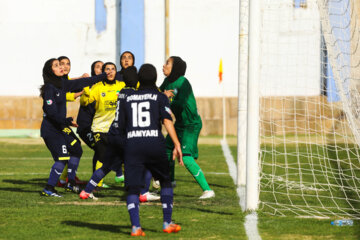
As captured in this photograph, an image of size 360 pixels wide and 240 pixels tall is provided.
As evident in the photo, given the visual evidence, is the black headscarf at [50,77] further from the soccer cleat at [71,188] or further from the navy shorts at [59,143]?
the soccer cleat at [71,188]

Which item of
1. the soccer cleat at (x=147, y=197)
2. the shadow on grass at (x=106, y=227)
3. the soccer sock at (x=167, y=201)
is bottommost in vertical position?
the soccer cleat at (x=147, y=197)

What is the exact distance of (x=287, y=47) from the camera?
23.2 meters

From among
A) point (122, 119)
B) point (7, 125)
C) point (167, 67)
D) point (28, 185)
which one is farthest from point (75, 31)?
point (122, 119)

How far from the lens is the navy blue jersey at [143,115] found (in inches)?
280

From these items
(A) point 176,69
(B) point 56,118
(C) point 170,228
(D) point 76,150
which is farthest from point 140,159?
(D) point 76,150

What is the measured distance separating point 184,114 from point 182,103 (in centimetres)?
18

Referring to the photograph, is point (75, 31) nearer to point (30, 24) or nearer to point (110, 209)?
point (30, 24)

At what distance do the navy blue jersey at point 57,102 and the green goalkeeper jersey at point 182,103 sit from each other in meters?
1.12

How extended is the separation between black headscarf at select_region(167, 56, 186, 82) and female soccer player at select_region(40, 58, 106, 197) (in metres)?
1.07

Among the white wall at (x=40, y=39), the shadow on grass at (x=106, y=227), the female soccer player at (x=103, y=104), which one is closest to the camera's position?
the shadow on grass at (x=106, y=227)

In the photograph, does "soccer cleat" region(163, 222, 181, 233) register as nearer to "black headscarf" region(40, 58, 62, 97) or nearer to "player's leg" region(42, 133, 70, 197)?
"player's leg" region(42, 133, 70, 197)

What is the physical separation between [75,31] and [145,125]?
776 inches

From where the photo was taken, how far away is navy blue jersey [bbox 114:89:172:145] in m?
7.12

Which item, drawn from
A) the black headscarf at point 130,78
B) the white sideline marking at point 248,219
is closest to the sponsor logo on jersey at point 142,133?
the white sideline marking at point 248,219
